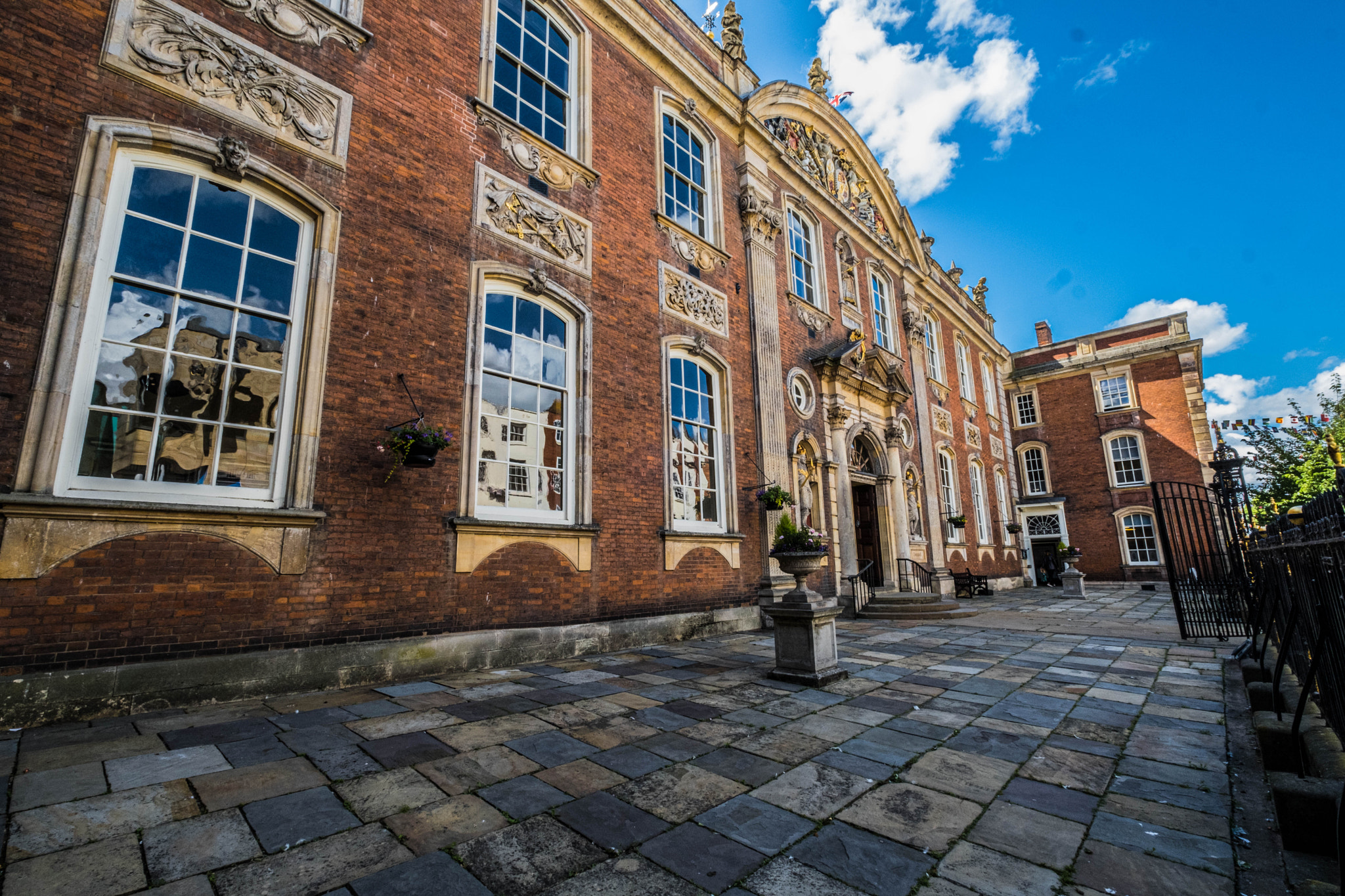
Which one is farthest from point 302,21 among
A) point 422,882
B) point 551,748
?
Answer: point 422,882

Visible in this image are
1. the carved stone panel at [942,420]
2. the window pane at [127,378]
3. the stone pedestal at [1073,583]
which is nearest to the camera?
the window pane at [127,378]

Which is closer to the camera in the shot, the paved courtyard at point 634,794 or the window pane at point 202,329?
the paved courtyard at point 634,794

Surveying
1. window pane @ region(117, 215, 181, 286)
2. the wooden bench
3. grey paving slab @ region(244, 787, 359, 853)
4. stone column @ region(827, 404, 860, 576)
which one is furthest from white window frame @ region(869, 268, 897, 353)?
grey paving slab @ region(244, 787, 359, 853)

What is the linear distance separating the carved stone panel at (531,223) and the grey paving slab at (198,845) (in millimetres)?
5835

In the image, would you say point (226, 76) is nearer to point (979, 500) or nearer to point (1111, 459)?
point (979, 500)

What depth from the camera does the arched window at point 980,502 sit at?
1816cm

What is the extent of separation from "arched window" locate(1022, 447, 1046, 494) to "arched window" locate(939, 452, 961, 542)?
9160mm

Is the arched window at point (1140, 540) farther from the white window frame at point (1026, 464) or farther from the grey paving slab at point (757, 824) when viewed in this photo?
the grey paving slab at point (757, 824)

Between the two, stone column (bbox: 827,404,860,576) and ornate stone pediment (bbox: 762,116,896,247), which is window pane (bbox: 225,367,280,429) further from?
ornate stone pediment (bbox: 762,116,896,247)

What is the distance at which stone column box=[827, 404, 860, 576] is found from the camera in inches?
457

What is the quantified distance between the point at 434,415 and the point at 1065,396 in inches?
1017

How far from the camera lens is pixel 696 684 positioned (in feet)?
16.3

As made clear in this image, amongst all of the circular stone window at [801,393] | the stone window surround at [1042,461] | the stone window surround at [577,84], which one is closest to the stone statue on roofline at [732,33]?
the stone window surround at [577,84]

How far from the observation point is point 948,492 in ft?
54.8
